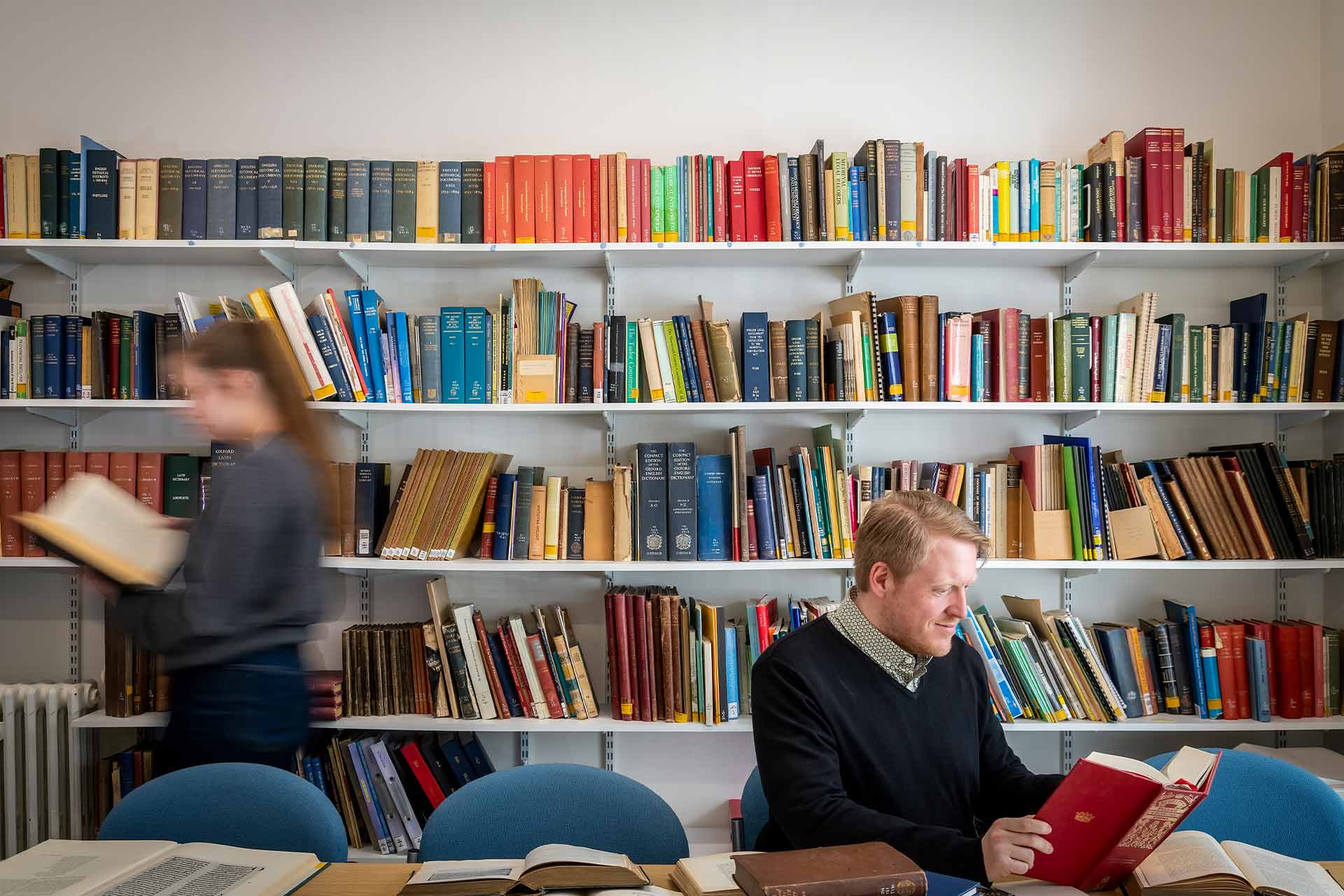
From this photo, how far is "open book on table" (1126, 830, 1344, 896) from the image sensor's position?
120 cm

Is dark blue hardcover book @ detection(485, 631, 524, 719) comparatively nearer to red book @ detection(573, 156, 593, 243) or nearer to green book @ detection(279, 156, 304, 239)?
red book @ detection(573, 156, 593, 243)

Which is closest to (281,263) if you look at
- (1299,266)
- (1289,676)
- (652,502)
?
(652,502)

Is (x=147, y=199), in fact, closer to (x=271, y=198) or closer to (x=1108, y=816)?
(x=271, y=198)

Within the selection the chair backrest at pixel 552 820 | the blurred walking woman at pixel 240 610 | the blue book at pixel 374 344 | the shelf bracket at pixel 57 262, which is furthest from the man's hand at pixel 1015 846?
the shelf bracket at pixel 57 262

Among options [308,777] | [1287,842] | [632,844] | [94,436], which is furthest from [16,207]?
[1287,842]

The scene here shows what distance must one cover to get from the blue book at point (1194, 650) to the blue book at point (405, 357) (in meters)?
2.40

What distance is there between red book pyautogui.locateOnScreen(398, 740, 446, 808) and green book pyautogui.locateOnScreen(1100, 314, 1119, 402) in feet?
7.56

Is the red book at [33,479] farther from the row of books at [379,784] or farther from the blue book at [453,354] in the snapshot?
the blue book at [453,354]

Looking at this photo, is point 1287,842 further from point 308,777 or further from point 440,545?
point 308,777

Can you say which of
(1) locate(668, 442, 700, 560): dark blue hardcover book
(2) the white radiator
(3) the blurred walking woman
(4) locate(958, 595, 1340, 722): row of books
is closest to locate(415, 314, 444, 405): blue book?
(1) locate(668, 442, 700, 560): dark blue hardcover book

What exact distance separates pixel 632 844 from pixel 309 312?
1.85 metres

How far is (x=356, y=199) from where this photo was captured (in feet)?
8.68

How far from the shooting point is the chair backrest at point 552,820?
5.26ft

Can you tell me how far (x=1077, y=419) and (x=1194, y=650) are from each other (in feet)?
2.48
